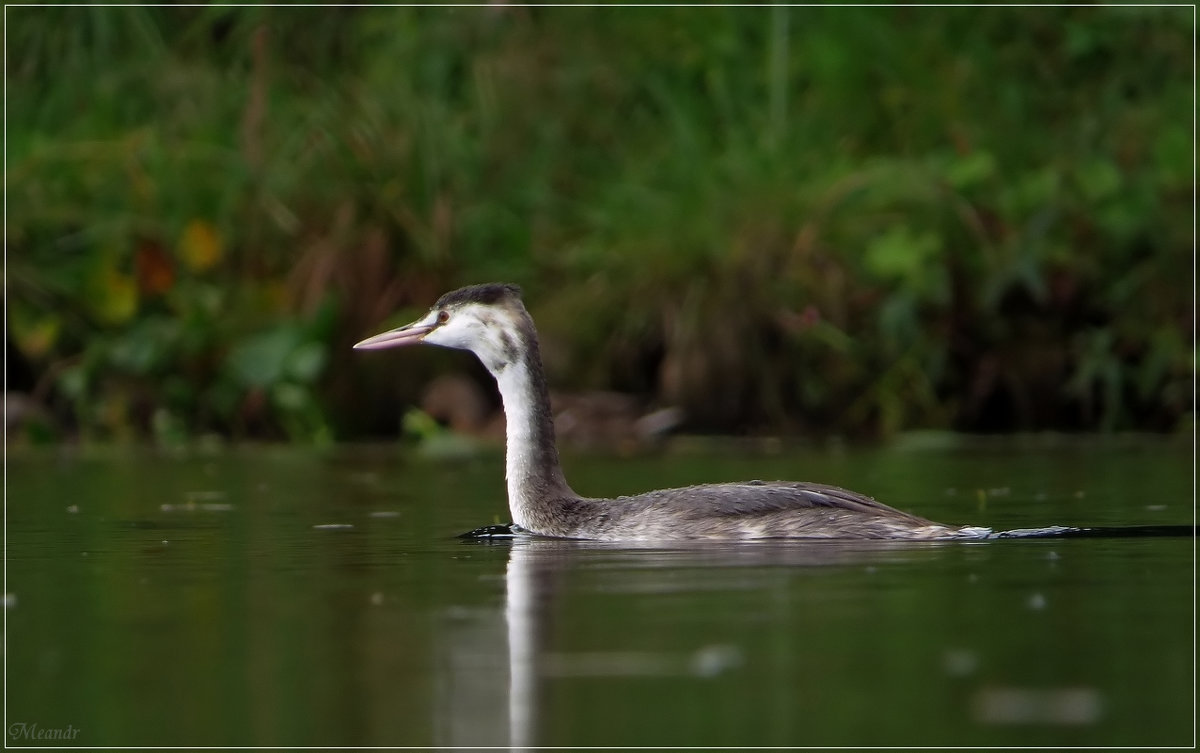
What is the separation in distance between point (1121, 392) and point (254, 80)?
7708 mm

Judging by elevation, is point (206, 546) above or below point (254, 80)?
below

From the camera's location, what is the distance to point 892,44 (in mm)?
18141

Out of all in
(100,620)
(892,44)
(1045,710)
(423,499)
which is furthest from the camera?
(892,44)

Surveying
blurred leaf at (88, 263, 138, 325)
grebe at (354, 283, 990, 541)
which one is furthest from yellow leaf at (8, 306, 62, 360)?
grebe at (354, 283, 990, 541)

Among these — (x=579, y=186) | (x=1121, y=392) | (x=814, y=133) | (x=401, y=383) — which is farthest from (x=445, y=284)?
(x=1121, y=392)

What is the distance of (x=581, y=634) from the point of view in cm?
612

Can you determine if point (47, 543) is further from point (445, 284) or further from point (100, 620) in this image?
point (445, 284)

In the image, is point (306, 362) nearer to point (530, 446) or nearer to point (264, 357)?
point (264, 357)

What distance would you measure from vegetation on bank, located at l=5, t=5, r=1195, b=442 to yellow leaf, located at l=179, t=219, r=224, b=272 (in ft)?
0.09

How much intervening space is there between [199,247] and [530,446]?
26.9 feet

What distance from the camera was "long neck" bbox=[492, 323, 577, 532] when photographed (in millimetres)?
9422

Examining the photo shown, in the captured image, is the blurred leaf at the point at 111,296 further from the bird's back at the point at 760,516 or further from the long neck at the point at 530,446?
the bird's back at the point at 760,516

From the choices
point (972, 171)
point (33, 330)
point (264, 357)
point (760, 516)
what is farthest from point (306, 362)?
point (760, 516)

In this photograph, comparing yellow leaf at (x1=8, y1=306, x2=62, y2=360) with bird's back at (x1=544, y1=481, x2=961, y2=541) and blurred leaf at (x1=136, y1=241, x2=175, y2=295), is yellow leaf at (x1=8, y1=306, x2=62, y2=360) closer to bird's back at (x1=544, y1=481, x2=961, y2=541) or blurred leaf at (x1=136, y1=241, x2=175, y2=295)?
blurred leaf at (x1=136, y1=241, x2=175, y2=295)
